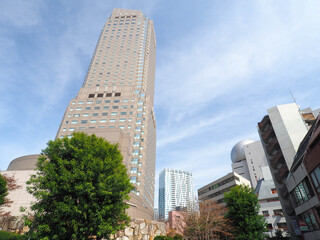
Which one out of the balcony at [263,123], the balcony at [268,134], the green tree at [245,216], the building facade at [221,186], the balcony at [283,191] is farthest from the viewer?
the building facade at [221,186]

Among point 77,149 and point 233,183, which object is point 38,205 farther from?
point 233,183

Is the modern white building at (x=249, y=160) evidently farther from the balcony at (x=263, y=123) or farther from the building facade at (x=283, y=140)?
the building facade at (x=283, y=140)

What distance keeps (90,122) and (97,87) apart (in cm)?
1772

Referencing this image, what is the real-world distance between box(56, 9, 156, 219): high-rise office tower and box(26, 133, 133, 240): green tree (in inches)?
965

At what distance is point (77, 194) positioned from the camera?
568 inches

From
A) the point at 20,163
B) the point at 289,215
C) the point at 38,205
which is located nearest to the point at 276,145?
the point at 289,215

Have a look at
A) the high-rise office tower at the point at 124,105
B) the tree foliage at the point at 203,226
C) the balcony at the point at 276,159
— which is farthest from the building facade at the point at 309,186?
the high-rise office tower at the point at 124,105

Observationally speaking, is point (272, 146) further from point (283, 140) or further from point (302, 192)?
point (302, 192)

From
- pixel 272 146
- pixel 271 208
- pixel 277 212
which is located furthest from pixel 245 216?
pixel 277 212

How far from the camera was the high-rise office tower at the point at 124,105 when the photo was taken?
56644 mm

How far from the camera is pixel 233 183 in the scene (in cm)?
6400

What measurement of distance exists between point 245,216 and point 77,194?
25.6 meters

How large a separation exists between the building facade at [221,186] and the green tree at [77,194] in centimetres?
5714

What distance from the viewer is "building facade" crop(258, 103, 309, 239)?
38.1m
